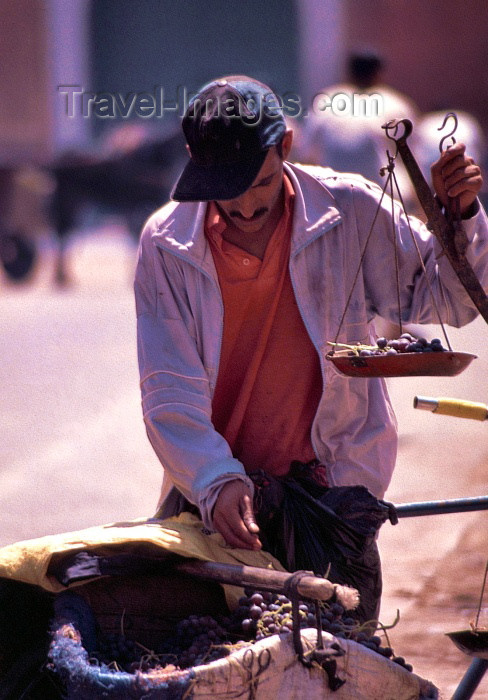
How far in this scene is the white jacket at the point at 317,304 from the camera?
107 inches

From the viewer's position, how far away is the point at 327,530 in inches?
105

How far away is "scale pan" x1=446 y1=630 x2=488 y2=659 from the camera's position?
2.28 m

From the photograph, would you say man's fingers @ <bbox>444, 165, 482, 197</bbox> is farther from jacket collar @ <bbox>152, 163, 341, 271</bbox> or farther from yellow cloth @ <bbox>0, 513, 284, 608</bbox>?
yellow cloth @ <bbox>0, 513, 284, 608</bbox>

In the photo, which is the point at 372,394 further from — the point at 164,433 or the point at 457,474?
the point at 457,474

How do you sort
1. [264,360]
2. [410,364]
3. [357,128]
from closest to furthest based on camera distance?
[410,364] < [264,360] < [357,128]

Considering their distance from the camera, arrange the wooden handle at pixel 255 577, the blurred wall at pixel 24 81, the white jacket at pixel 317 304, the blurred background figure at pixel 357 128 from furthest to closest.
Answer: the blurred wall at pixel 24 81 → the blurred background figure at pixel 357 128 → the white jacket at pixel 317 304 → the wooden handle at pixel 255 577

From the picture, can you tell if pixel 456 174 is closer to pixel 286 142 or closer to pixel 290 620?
pixel 286 142

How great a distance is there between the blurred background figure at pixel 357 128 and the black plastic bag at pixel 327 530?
4046 mm

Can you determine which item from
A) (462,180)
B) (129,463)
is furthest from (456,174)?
(129,463)

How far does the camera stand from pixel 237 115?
8.57ft

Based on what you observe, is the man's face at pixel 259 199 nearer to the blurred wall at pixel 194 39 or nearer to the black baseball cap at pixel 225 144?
the black baseball cap at pixel 225 144

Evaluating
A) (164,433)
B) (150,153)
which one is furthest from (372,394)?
(150,153)

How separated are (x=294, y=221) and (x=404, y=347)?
0.52 meters

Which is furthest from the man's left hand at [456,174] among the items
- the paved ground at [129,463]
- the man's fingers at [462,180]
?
the paved ground at [129,463]
